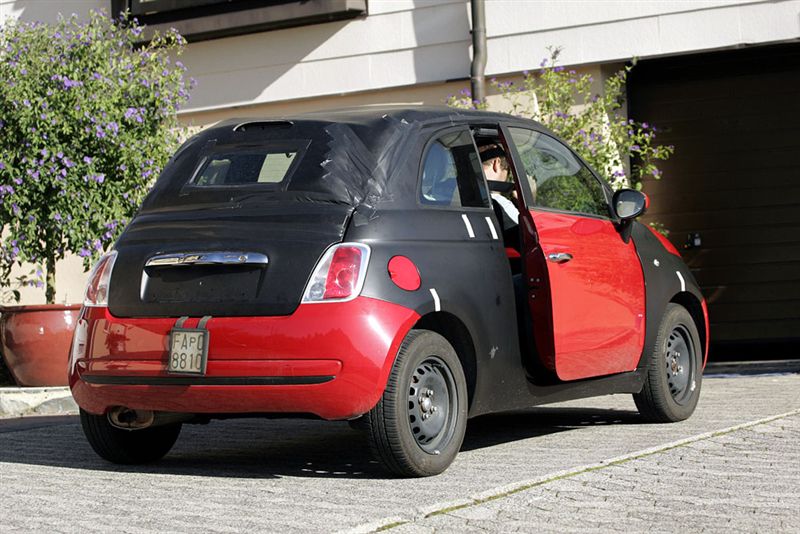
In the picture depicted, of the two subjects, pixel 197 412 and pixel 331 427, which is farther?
pixel 331 427

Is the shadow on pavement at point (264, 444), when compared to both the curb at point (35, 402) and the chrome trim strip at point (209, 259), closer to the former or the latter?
the curb at point (35, 402)

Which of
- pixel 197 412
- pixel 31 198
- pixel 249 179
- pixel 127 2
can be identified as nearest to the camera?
pixel 197 412

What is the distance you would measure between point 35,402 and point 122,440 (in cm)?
340

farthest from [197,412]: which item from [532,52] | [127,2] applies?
[127,2]

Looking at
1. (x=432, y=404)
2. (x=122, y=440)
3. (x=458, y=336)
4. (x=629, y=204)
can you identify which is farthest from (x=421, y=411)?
(x=629, y=204)

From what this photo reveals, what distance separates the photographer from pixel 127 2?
14.1 meters

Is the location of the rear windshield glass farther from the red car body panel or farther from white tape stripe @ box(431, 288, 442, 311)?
the red car body panel

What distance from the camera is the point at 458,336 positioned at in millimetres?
6242

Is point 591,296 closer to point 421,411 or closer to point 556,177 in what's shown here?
point 556,177

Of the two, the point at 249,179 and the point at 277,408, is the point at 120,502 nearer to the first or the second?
the point at 277,408

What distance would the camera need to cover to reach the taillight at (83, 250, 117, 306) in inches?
246

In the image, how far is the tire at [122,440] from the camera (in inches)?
257

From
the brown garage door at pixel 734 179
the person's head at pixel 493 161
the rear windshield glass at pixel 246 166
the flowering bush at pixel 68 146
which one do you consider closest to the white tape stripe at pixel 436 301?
the rear windshield glass at pixel 246 166

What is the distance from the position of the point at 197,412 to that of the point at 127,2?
9.01 meters
